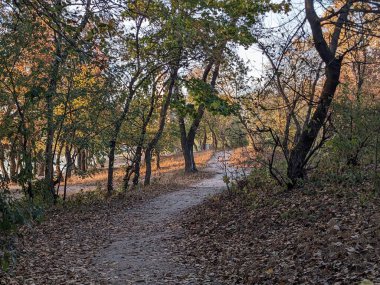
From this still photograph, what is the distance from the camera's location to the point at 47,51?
1138 cm

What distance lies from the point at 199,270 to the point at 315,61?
795 centimetres

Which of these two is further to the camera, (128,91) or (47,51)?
(128,91)

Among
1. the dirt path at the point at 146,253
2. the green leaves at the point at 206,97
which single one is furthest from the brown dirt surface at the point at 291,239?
the green leaves at the point at 206,97

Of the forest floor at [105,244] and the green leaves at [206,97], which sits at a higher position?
the green leaves at [206,97]

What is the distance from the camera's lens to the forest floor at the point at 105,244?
7.40 meters

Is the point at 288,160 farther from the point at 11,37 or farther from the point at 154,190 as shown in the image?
the point at 154,190

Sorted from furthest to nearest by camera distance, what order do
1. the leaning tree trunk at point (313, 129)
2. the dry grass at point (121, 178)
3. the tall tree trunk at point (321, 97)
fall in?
the dry grass at point (121, 178)
the leaning tree trunk at point (313, 129)
the tall tree trunk at point (321, 97)

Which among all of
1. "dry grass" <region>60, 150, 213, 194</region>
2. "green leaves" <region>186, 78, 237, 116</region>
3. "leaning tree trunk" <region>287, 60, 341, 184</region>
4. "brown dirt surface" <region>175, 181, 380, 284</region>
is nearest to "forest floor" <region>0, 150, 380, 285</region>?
"brown dirt surface" <region>175, 181, 380, 284</region>

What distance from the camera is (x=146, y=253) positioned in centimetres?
898

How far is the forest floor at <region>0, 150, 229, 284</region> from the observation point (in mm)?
7398

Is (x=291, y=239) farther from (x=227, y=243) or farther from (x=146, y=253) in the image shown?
(x=146, y=253)

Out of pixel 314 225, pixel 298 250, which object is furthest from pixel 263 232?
pixel 298 250

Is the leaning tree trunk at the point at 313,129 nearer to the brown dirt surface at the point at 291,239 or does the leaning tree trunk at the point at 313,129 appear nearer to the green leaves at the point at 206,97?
the brown dirt surface at the point at 291,239

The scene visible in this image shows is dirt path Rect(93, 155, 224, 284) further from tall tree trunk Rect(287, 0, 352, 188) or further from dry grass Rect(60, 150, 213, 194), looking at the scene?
dry grass Rect(60, 150, 213, 194)
